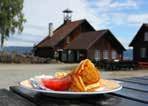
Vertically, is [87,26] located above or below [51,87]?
above

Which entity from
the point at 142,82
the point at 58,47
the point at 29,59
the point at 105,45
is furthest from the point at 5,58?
the point at 142,82

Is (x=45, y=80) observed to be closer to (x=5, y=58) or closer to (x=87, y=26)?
(x=5, y=58)

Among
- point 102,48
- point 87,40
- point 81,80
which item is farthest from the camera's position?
point 102,48

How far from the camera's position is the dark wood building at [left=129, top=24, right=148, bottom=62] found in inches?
2243

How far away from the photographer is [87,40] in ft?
204

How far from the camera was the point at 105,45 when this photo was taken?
62.8 metres

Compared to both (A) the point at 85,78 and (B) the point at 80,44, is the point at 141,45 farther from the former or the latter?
(A) the point at 85,78

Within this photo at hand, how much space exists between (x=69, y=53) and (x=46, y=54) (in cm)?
438

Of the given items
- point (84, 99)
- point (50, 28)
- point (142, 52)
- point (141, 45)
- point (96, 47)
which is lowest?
point (84, 99)

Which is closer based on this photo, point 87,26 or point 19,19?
point 19,19

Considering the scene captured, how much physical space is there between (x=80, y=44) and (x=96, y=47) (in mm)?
2736

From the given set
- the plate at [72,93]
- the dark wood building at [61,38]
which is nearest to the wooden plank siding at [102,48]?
the dark wood building at [61,38]

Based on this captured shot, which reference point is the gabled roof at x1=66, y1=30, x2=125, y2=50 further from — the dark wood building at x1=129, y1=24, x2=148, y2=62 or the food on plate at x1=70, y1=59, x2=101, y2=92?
the food on plate at x1=70, y1=59, x2=101, y2=92

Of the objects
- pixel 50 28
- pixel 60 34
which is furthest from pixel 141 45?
pixel 50 28
